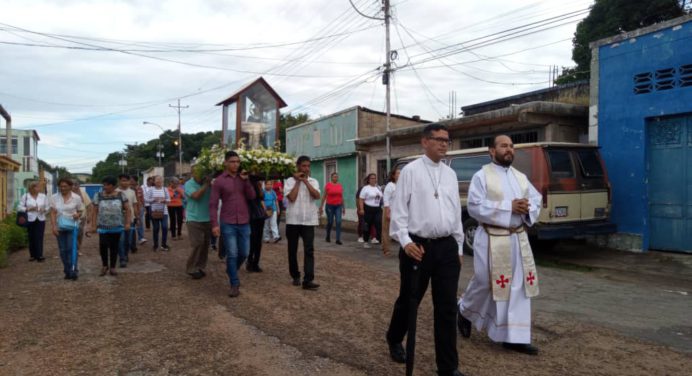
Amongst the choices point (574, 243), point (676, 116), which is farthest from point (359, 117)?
point (676, 116)

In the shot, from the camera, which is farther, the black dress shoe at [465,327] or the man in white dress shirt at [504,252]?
the black dress shoe at [465,327]

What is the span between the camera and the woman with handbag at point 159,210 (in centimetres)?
1144

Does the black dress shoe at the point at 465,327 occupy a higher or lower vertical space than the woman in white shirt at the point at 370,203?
lower

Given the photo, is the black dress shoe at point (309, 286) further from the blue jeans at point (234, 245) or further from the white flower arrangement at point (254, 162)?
the white flower arrangement at point (254, 162)

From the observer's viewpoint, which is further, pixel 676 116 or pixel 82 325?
pixel 676 116

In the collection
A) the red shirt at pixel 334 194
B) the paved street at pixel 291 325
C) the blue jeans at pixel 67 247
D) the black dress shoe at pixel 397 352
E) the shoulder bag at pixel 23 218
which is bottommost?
the paved street at pixel 291 325

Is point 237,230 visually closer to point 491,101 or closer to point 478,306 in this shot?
point 478,306

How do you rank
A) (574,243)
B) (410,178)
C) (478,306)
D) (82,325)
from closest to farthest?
(410,178), (478,306), (82,325), (574,243)

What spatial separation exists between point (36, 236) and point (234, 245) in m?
5.93

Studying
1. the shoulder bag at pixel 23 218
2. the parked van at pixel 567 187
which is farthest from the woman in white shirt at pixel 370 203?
the shoulder bag at pixel 23 218

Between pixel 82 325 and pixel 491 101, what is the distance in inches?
829

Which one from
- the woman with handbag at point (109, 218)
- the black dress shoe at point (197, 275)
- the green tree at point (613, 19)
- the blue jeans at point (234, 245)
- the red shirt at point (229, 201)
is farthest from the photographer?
the green tree at point (613, 19)

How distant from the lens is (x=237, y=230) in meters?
6.95

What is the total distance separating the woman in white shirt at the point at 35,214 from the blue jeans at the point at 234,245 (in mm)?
5319
